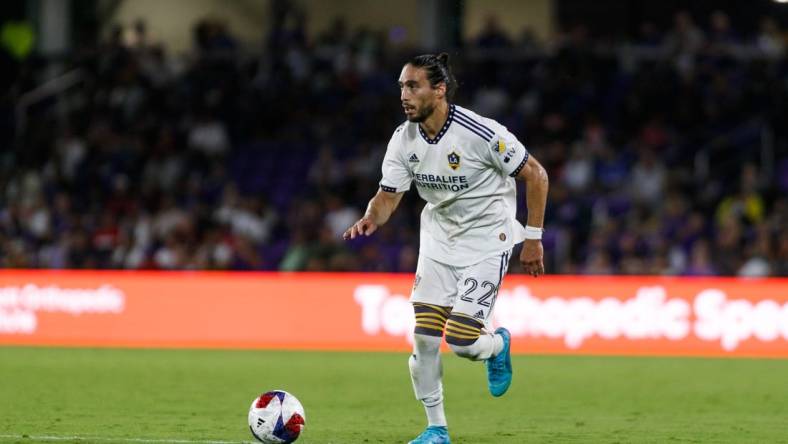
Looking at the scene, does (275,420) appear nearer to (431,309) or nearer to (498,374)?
(431,309)

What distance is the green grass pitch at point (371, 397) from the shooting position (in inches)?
318

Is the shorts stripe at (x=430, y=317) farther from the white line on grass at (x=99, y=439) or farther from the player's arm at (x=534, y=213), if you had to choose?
the white line on grass at (x=99, y=439)

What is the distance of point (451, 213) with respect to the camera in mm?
7469

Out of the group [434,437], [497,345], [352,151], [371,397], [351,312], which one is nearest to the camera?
[434,437]

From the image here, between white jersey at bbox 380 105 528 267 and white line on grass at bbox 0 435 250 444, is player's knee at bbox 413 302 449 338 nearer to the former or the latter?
white jersey at bbox 380 105 528 267

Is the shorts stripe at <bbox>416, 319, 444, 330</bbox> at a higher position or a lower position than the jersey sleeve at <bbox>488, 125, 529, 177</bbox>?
lower

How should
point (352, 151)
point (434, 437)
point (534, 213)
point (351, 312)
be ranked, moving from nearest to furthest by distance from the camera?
1. point (434, 437)
2. point (534, 213)
3. point (351, 312)
4. point (352, 151)

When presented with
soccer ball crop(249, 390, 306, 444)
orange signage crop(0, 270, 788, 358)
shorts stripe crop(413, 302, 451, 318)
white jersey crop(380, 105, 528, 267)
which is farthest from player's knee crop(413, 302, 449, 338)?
orange signage crop(0, 270, 788, 358)

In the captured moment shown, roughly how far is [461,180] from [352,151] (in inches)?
517

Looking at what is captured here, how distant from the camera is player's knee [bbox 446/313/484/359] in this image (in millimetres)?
7258

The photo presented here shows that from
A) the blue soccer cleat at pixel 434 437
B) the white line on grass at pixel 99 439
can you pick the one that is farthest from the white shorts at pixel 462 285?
the white line on grass at pixel 99 439

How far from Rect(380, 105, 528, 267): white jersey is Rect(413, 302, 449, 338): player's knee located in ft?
0.94

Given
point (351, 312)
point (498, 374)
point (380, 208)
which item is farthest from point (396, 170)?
point (351, 312)

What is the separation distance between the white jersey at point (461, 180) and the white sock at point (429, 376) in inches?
19.2
